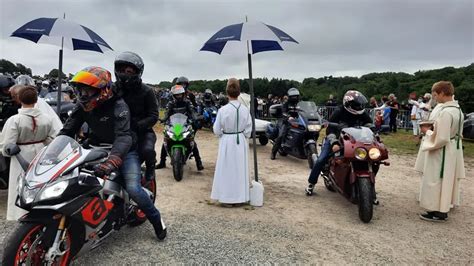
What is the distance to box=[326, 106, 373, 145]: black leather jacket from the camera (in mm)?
6031

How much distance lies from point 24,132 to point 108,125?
56.7 inches

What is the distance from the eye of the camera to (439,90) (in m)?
5.39

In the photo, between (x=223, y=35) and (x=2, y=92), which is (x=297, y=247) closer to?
(x=223, y=35)

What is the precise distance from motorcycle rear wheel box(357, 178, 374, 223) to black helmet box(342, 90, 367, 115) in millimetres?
1389

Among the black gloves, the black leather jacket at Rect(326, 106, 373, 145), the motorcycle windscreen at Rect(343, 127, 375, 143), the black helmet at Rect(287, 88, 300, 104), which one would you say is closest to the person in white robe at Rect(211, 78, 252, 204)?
the black leather jacket at Rect(326, 106, 373, 145)

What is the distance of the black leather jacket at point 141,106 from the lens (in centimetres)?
442

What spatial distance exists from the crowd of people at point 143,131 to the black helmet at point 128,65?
Answer: 0.04 feet

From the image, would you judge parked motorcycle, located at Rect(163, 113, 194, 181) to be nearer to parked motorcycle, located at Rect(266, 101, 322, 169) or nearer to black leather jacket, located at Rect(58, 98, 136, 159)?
parked motorcycle, located at Rect(266, 101, 322, 169)

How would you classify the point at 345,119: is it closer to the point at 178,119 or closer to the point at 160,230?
the point at 178,119

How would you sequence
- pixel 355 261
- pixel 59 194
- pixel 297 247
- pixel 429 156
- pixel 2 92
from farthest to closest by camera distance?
pixel 2 92 → pixel 429 156 → pixel 297 247 → pixel 355 261 → pixel 59 194

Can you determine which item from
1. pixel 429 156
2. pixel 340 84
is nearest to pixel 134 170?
pixel 429 156

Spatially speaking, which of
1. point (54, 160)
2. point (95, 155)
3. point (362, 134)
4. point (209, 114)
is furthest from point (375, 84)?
point (54, 160)

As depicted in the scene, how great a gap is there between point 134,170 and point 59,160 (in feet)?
3.06

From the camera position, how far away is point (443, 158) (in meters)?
5.24
